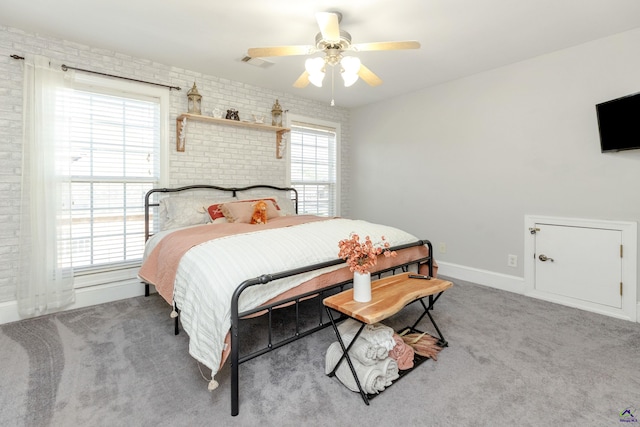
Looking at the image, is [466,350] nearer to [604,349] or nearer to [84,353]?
[604,349]

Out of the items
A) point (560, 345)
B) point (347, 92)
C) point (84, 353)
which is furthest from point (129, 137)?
point (560, 345)

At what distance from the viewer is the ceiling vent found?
10.5 ft

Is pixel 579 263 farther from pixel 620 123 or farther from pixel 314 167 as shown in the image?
pixel 314 167

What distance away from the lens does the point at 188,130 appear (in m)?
3.57

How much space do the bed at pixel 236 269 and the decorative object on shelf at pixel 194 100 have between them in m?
1.00

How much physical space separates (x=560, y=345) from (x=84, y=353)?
3362 millimetres

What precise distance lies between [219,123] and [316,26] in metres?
1.77

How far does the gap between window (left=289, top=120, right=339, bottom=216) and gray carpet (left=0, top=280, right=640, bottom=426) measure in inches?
95.2

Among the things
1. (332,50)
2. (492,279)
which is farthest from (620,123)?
(332,50)

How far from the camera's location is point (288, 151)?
14.7 feet

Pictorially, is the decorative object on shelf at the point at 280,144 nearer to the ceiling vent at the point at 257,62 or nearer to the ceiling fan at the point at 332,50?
the ceiling vent at the point at 257,62

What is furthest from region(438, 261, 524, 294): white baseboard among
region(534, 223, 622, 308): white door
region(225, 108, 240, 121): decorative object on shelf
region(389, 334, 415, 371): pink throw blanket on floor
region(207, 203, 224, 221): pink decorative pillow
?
region(225, 108, 240, 121): decorative object on shelf

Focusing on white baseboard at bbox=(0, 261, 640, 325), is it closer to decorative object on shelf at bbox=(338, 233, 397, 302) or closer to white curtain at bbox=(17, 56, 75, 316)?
white curtain at bbox=(17, 56, 75, 316)

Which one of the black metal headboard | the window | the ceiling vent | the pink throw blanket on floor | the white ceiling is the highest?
the ceiling vent
